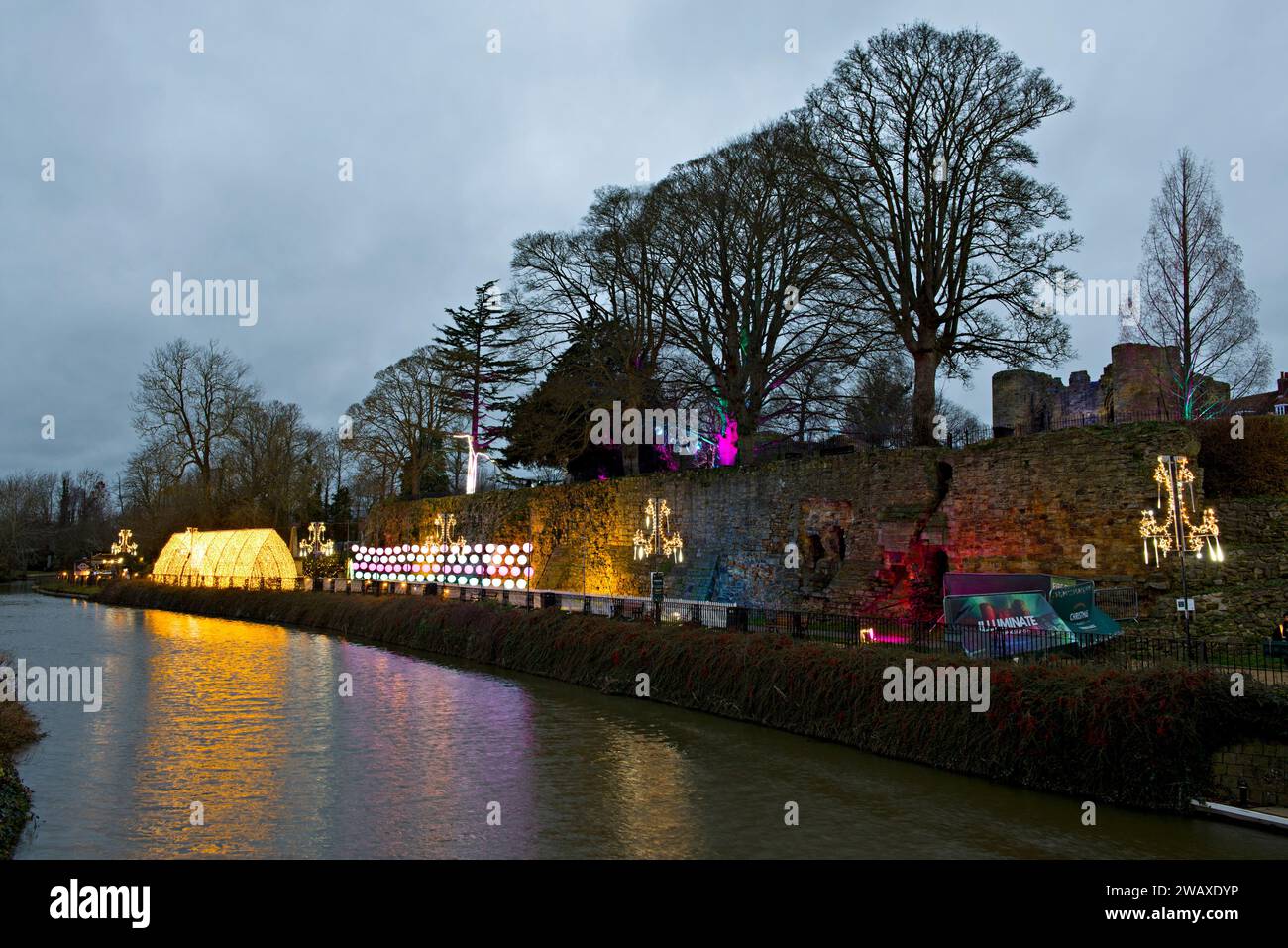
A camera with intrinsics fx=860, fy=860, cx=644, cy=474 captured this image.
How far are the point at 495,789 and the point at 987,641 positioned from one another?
8252 millimetres

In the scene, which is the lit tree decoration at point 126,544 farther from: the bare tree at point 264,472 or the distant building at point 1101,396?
the distant building at point 1101,396

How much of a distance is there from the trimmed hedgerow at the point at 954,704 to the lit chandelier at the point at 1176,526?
6637 mm

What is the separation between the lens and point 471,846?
31.8ft

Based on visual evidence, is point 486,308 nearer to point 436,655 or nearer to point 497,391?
point 497,391

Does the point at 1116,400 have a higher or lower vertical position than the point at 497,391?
lower

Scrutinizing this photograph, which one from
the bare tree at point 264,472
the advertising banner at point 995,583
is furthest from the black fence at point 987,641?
the bare tree at point 264,472

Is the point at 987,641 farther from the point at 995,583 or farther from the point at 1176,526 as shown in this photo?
the point at 1176,526

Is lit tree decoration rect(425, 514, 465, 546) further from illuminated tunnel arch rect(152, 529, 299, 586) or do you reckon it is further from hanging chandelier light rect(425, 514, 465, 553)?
illuminated tunnel arch rect(152, 529, 299, 586)

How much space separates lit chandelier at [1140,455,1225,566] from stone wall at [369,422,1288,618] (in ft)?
0.65

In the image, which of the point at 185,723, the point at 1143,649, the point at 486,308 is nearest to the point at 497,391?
the point at 486,308

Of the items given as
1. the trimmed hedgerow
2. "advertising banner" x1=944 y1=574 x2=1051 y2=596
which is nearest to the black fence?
the trimmed hedgerow

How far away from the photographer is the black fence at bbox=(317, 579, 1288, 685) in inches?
521

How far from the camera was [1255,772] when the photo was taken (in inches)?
412
